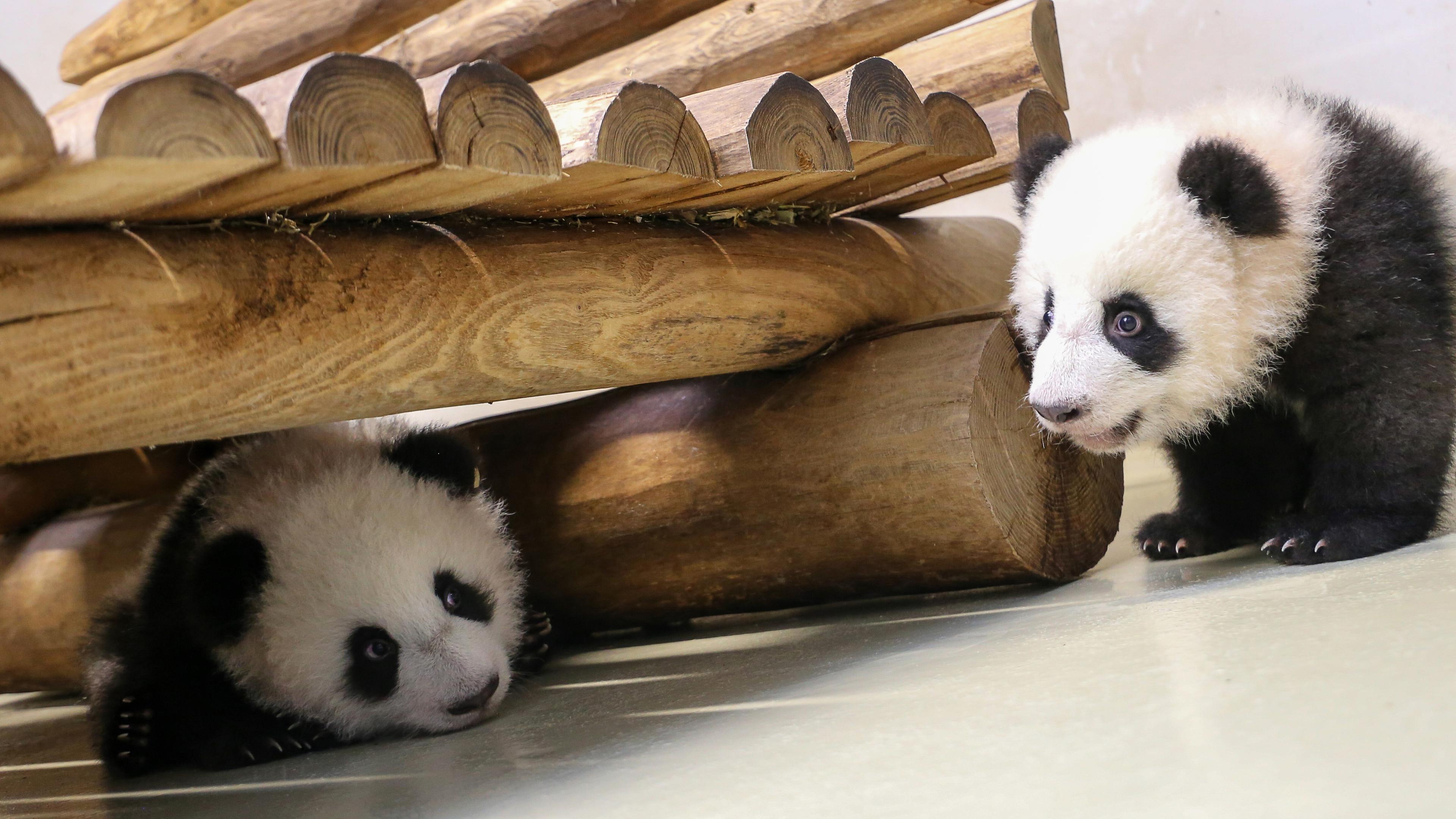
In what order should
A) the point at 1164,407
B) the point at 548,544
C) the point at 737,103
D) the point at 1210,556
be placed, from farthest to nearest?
the point at 548,544
the point at 1210,556
the point at 1164,407
the point at 737,103

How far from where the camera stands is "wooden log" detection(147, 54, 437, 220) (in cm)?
167

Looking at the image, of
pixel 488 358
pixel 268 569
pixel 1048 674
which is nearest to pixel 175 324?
pixel 488 358

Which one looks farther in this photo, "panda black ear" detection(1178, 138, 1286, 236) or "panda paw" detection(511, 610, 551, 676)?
"panda paw" detection(511, 610, 551, 676)

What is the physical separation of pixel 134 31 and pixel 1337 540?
5.32 meters

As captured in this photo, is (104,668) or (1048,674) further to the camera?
(104,668)

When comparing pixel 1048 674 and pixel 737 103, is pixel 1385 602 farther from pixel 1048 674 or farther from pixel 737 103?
pixel 737 103

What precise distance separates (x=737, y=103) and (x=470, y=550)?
1307mm

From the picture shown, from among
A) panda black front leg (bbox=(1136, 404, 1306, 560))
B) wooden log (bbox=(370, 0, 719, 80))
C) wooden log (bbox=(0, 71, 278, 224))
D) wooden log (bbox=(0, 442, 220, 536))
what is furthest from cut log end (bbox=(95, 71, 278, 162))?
wooden log (bbox=(0, 442, 220, 536))

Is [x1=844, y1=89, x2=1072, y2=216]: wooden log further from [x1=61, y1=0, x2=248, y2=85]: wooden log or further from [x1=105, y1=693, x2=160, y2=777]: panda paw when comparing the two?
[x1=61, y1=0, x2=248, y2=85]: wooden log

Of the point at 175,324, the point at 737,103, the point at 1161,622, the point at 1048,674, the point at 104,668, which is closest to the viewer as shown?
the point at 175,324

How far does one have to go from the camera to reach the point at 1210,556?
124 inches

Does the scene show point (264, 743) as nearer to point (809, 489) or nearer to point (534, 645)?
point (534, 645)

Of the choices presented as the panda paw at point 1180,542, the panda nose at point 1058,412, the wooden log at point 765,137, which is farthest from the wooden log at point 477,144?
the panda paw at point 1180,542

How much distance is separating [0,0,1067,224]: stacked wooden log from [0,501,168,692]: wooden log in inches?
63.4
